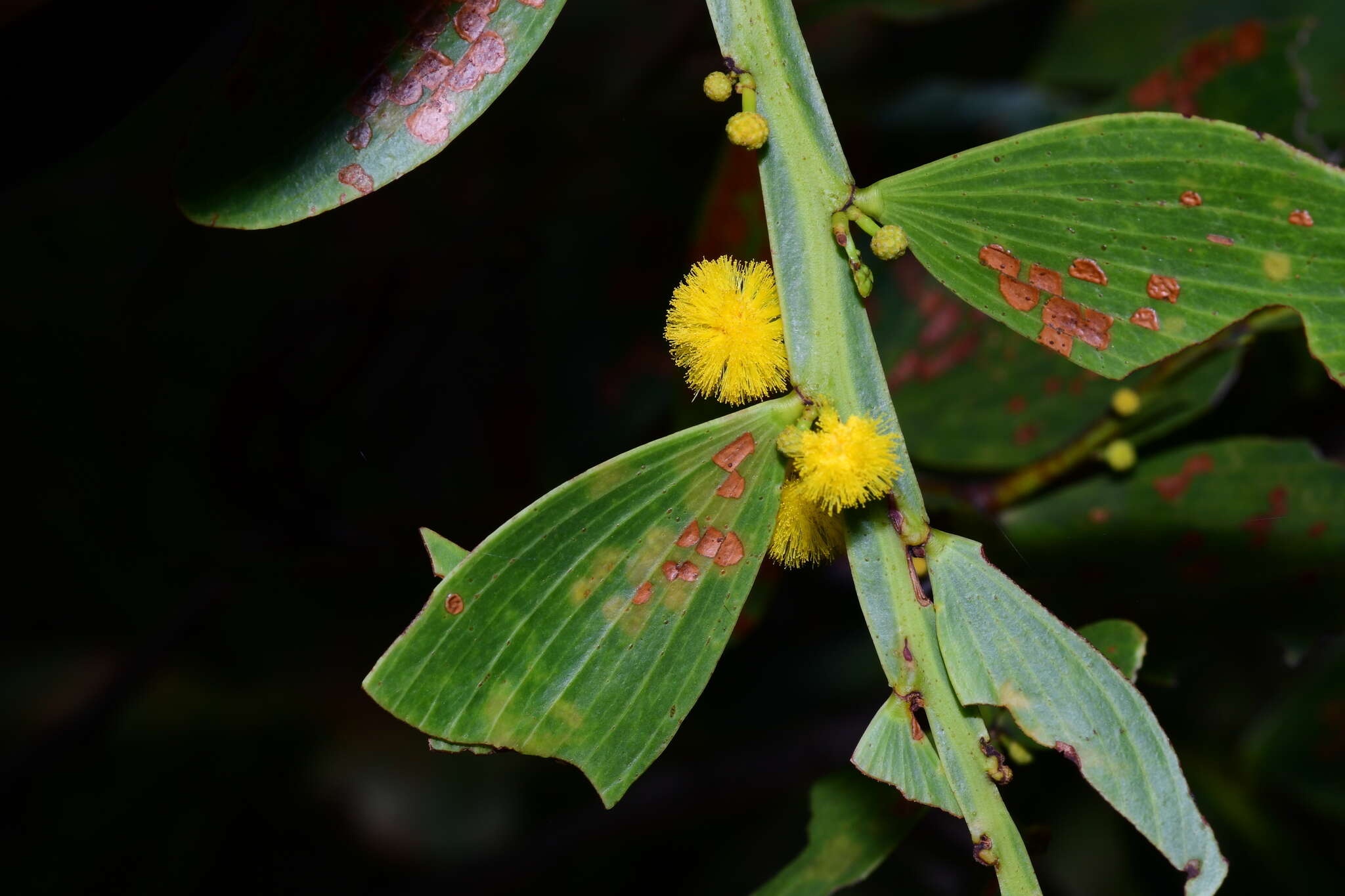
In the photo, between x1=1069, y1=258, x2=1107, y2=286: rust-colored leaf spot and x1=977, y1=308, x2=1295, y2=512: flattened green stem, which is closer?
x1=1069, y1=258, x2=1107, y2=286: rust-colored leaf spot

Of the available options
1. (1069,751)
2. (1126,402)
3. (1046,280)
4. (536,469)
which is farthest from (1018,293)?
(536,469)

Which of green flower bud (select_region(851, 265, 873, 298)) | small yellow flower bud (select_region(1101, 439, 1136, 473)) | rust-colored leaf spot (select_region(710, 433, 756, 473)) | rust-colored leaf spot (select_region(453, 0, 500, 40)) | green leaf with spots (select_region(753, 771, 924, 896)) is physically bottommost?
green leaf with spots (select_region(753, 771, 924, 896))

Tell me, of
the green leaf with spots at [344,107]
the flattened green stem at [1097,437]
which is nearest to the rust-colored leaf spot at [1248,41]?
the flattened green stem at [1097,437]

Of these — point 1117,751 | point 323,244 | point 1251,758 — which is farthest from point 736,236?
point 1251,758

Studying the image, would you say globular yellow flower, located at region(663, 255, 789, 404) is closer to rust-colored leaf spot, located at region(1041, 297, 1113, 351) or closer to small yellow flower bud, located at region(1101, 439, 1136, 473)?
A: rust-colored leaf spot, located at region(1041, 297, 1113, 351)

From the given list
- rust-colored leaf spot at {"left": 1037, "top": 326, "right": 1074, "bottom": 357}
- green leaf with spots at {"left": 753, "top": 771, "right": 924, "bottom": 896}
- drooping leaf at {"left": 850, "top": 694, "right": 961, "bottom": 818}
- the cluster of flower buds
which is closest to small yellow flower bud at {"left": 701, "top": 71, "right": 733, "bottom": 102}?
the cluster of flower buds
